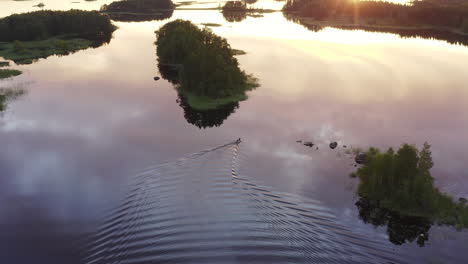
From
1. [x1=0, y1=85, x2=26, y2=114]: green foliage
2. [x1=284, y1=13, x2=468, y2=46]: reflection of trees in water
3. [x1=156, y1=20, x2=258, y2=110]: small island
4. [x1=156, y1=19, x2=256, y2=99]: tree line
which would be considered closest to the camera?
[x1=0, y1=85, x2=26, y2=114]: green foliage

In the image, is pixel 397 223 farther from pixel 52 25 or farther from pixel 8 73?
pixel 52 25

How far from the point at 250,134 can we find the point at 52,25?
523ft

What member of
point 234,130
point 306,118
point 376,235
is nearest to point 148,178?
point 234,130

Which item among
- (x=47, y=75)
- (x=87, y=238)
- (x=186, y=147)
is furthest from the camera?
(x=47, y=75)

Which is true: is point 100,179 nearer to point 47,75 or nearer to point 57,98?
point 57,98

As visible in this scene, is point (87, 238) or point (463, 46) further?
point (463, 46)

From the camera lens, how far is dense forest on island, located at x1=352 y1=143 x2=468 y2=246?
1597 inches

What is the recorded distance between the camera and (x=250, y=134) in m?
64.8

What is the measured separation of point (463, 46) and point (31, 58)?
572 ft

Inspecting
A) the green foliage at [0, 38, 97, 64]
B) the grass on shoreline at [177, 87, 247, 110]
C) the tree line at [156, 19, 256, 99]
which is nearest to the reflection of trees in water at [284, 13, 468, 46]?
→ the tree line at [156, 19, 256, 99]

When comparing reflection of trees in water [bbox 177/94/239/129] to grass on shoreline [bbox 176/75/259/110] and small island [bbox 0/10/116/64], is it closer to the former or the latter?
grass on shoreline [bbox 176/75/259/110]

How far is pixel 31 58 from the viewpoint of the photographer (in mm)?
132750

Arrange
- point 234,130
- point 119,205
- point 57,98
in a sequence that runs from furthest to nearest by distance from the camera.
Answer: point 57,98
point 234,130
point 119,205

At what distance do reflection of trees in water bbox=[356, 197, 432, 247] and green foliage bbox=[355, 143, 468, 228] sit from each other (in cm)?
75
